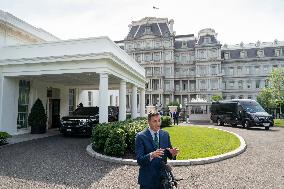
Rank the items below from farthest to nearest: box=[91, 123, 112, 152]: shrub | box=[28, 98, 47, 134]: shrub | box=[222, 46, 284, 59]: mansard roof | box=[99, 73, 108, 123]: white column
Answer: box=[222, 46, 284, 59]: mansard roof → box=[28, 98, 47, 134]: shrub → box=[99, 73, 108, 123]: white column → box=[91, 123, 112, 152]: shrub

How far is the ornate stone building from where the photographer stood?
60.6 metres

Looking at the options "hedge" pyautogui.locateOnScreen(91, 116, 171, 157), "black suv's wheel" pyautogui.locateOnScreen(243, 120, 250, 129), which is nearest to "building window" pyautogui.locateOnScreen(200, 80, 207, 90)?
"black suv's wheel" pyautogui.locateOnScreen(243, 120, 250, 129)

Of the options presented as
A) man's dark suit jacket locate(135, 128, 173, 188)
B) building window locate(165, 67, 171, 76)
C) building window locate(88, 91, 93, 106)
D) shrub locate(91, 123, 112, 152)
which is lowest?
shrub locate(91, 123, 112, 152)

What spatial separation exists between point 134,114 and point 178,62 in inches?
1687

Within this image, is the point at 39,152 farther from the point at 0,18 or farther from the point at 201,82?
the point at 201,82

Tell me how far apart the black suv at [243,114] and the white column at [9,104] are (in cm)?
1716

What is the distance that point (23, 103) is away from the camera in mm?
17234

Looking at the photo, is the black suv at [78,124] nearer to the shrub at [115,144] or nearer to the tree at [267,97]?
the shrub at [115,144]

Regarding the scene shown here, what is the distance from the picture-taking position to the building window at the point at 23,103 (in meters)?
16.9

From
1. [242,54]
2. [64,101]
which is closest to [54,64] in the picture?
[64,101]

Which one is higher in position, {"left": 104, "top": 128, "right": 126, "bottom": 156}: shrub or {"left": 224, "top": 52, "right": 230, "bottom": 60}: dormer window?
{"left": 224, "top": 52, "right": 230, "bottom": 60}: dormer window

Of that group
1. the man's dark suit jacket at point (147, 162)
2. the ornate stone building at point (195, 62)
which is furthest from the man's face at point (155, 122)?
the ornate stone building at point (195, 62)

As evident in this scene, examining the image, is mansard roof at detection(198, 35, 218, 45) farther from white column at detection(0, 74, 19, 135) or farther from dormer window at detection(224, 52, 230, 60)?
white column at detection(0, 74, 19, 135)

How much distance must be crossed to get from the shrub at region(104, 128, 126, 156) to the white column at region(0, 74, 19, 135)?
28.5ft
